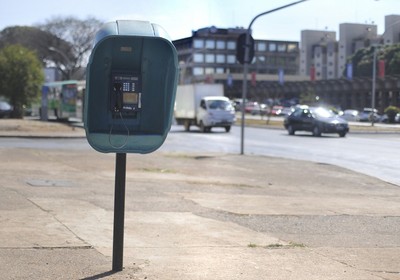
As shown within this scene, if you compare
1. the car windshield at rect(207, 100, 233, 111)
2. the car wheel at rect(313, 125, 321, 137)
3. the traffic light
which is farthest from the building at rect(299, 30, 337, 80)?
the car windshield at rect(207, 100, 233, 111)

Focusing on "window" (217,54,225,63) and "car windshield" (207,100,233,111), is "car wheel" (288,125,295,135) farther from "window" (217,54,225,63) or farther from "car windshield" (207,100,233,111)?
"window" (217,54,225,63)

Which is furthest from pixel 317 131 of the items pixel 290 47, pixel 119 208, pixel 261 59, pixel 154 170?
pixel 261 59

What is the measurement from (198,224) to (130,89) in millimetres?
3619

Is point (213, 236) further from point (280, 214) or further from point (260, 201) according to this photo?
point (260, 201)

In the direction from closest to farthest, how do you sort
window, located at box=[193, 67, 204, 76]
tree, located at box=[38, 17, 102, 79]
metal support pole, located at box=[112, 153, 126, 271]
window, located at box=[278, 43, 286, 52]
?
metal support pole, located at box=[112, 153, 126, 271]
window, located at box=[193, 67, 204, 76]
window, located at box=[278, 43, 286, 52]
tree, located at box=[38, 17, 102, 79]

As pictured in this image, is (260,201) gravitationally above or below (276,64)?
below

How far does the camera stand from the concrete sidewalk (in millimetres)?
7449

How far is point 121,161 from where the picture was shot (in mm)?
7051

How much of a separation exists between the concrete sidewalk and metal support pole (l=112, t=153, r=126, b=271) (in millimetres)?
183

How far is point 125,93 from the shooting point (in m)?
7.11

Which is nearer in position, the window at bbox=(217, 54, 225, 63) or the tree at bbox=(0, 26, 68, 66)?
the window at bbox=(217, 54, 225, 63)

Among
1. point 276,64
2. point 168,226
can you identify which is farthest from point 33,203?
point 276,64

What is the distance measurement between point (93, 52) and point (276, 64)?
71706 millimetres

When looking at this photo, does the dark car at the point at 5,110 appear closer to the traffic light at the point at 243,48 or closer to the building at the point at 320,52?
the building at the point at 320,52
